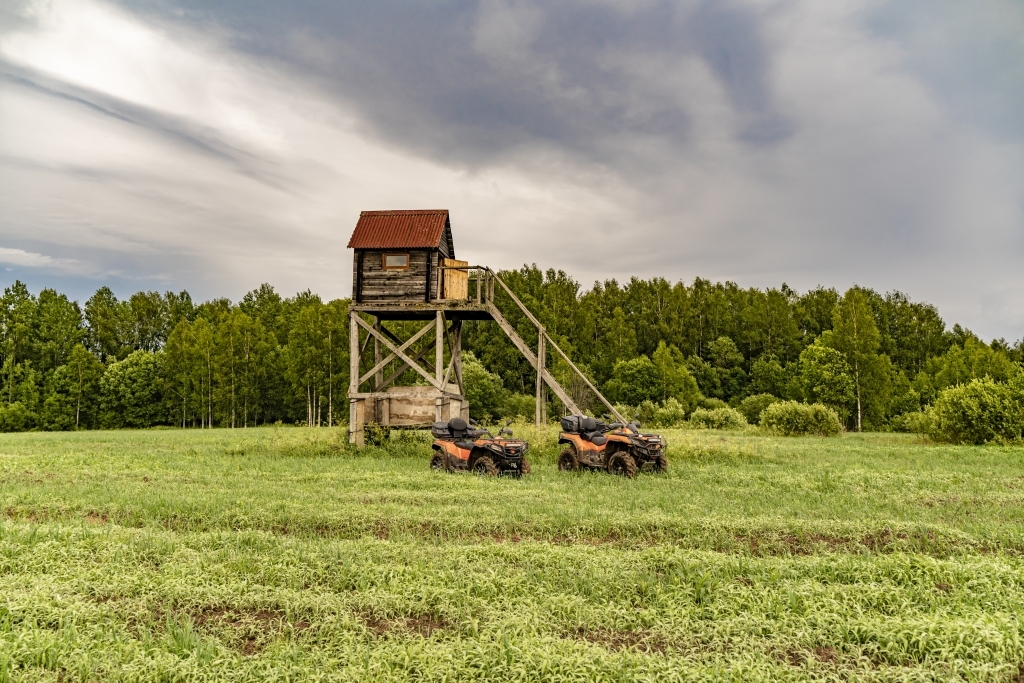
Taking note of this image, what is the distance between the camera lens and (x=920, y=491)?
43.9ft

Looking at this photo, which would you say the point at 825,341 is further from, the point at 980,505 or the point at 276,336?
the point at 276,336

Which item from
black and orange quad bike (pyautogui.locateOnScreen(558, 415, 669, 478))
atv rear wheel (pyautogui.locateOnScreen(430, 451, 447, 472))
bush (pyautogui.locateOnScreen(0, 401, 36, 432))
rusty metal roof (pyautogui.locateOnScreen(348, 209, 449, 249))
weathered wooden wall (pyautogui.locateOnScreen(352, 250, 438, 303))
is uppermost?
rusty metal roof (pyautogui.locateOnScreen(348, 209, 449, 249))

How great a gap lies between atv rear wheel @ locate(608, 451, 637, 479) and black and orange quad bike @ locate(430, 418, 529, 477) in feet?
6.96

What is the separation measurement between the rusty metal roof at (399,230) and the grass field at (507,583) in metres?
11.1

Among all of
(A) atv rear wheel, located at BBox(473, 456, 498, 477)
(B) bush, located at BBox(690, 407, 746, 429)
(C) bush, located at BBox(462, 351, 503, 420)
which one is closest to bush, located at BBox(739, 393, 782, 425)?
(B) bush, located at BBox(690, 407, 746, 429)

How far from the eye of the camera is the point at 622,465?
50.4 feet

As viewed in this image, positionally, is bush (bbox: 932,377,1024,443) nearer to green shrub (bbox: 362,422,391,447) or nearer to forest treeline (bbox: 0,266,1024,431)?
forest treeline (bbox: 0,266,1024,431)

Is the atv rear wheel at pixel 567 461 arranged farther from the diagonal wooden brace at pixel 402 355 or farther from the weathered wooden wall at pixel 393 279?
the weathered wooden wall at pixel 393 279

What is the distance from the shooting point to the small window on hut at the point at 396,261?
22609 mm

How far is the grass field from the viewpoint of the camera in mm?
5348

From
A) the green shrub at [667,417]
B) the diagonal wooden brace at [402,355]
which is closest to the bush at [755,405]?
the green shrub at [667,417]

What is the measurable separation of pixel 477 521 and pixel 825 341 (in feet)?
154

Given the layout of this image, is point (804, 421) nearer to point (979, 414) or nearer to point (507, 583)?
point (979, 414)

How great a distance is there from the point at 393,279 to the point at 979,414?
76.0ft
